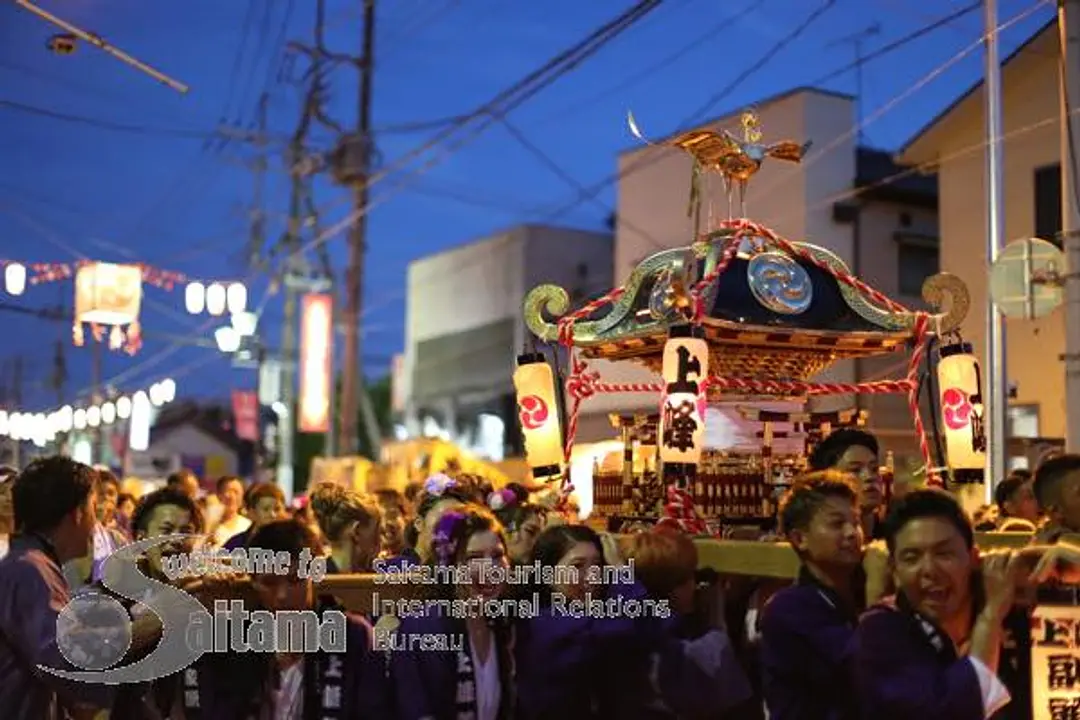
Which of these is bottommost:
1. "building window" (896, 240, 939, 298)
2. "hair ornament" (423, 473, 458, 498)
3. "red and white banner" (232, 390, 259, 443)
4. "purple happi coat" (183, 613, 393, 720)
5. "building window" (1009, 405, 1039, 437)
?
"purple happi coat" (183, 613, 393, 720)

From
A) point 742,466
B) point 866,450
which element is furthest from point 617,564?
point 742,466

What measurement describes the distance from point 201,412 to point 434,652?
5565 centimetres

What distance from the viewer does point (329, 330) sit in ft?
81.1

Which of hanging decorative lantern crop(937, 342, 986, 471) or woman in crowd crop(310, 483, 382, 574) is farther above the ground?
hanging decorative lantern crop(937, 342, 986, 471)

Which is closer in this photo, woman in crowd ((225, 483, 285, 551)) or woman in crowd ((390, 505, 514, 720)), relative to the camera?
woman in crowd ((390, 505, 514, 720))

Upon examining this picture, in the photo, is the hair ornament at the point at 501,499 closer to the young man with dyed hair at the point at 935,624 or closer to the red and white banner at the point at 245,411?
the young man with dyed hair at the point at 935,624

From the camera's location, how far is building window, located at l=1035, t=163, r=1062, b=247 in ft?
51.1

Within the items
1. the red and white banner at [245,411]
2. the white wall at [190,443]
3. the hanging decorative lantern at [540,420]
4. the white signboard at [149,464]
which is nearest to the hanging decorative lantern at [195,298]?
the red and white banner at [245,411]


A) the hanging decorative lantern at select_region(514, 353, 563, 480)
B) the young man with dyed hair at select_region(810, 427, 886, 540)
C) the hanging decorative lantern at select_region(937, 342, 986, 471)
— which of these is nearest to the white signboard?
the hanging decorative lantern at select_region(514, 353, 563, 480)

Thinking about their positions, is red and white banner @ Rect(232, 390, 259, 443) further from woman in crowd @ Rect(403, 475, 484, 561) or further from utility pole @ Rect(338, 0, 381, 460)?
woman in crowd @ Rect(403, 475, 484, 561)

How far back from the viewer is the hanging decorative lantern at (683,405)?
24.6ft

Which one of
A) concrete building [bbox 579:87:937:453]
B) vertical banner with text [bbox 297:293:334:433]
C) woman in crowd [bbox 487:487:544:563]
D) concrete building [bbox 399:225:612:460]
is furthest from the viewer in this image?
concrete building [bbox 399:225:612:460]

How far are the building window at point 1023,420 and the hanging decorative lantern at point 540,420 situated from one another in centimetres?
907

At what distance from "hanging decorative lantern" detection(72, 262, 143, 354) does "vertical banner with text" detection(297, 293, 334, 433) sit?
5136 mm
